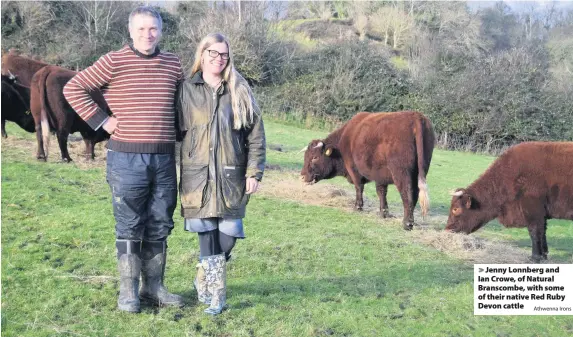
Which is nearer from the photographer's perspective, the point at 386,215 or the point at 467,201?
the point at 467,201

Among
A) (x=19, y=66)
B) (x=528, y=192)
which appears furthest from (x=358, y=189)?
(x=19, y=66)

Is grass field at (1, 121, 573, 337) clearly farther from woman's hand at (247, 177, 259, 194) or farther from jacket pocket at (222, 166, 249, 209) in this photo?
woman's hand at (247, 177, 259, 194)

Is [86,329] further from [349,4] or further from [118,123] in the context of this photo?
[349,4]

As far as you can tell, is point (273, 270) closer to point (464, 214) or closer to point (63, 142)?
point (464, 214)

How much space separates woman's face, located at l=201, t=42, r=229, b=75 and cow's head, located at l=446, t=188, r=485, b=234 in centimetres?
542

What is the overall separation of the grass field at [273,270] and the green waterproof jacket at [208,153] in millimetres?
963

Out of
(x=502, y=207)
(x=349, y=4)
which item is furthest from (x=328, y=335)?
(x=349, y=4)

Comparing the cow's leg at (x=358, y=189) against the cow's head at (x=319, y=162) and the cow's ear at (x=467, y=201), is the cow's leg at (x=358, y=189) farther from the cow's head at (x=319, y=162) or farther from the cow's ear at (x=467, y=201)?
the cow's ear at (x=467, y=201)

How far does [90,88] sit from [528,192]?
636 centimetres

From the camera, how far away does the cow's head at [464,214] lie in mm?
8938

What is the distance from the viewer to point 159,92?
15.4ft

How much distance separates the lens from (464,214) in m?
9.03

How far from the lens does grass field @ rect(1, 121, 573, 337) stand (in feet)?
15.8

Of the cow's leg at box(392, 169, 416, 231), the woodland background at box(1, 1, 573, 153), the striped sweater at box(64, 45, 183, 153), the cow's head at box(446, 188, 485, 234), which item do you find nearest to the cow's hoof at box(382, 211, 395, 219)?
the cow's leg at box(392, 169, 416, 231)
